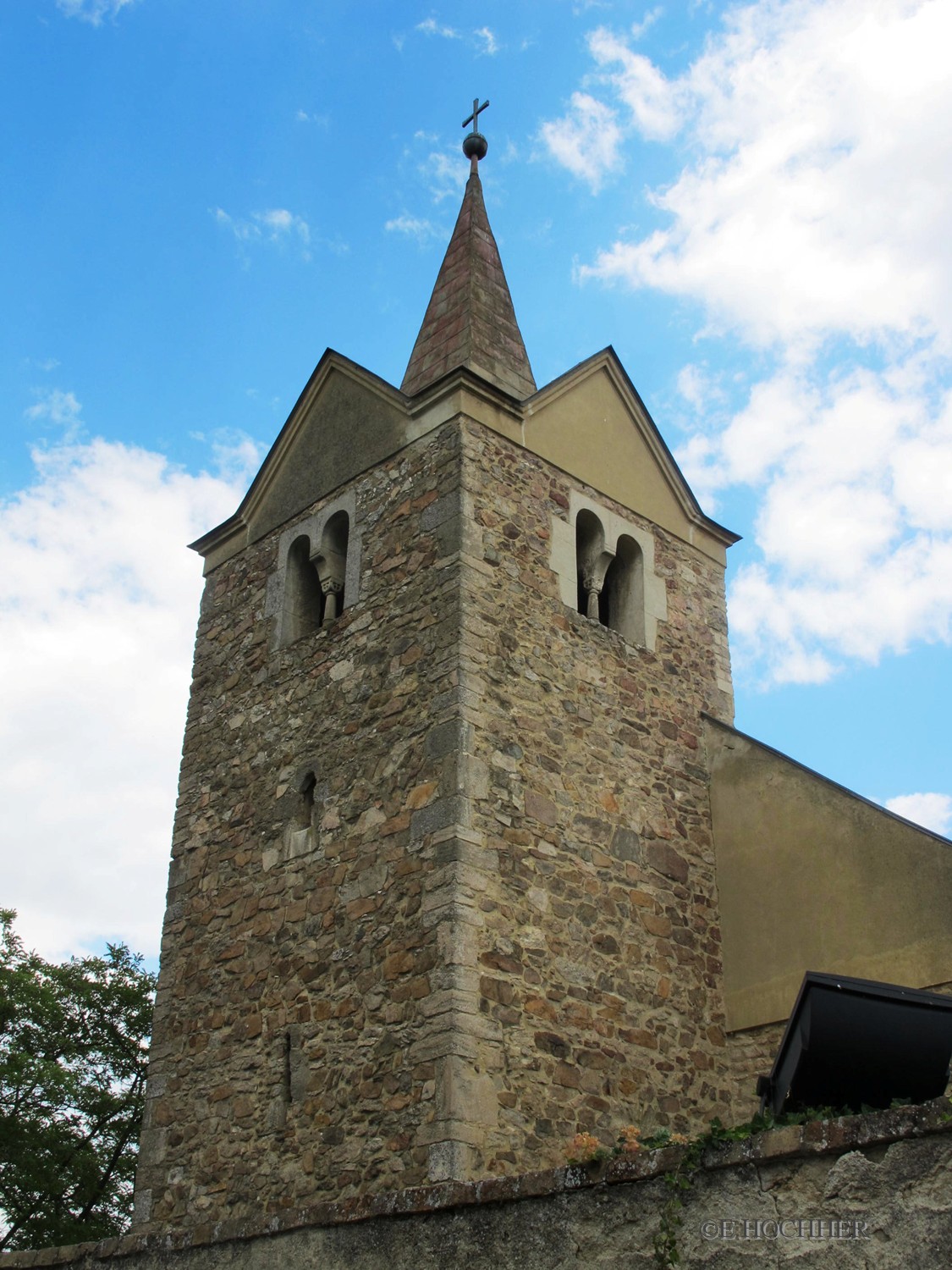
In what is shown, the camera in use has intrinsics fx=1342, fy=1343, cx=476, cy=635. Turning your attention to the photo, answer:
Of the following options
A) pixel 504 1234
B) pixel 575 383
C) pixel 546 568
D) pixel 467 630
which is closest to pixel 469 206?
pixel 575 383

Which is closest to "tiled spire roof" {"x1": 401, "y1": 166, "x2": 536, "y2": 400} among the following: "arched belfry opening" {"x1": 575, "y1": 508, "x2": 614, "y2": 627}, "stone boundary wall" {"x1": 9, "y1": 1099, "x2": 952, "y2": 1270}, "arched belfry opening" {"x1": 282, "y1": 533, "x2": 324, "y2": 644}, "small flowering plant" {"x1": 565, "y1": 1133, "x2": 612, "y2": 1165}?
"arched belfry opening" {"x1": 575, "y1": 508, "x2": 614, "y2": 627}

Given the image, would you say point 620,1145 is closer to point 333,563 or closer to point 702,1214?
point 702,1214

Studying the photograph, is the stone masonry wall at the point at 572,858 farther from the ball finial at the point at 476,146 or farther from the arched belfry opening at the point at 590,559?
the ball finial at the point at 476,146

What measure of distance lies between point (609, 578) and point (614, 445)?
53.9 inches

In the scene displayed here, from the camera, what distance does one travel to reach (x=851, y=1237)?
14.4ft

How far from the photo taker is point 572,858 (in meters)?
10.4

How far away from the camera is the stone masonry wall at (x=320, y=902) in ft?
30.8

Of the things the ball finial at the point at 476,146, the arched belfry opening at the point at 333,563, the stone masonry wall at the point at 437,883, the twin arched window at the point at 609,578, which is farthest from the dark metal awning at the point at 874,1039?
the ball finial at the point at 476,146

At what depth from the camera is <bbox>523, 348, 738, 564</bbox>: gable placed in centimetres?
1238

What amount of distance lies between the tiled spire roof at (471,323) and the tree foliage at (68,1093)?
10.9m

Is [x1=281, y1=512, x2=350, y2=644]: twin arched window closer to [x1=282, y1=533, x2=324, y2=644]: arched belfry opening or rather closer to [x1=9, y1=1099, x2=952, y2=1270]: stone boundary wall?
[x1=282, y1=533, x2=324, y2=644]: arched belfry opening

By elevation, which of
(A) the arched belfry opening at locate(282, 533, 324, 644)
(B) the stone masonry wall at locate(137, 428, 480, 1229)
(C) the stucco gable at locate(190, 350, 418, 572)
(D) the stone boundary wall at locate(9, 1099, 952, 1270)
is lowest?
(D) the stone boundary wall at locate(9, 1099, 952, 1270)

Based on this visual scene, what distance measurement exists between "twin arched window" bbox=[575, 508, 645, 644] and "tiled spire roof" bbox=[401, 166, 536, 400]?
1.62 metres

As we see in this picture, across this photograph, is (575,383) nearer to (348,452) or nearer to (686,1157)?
(348,452)
